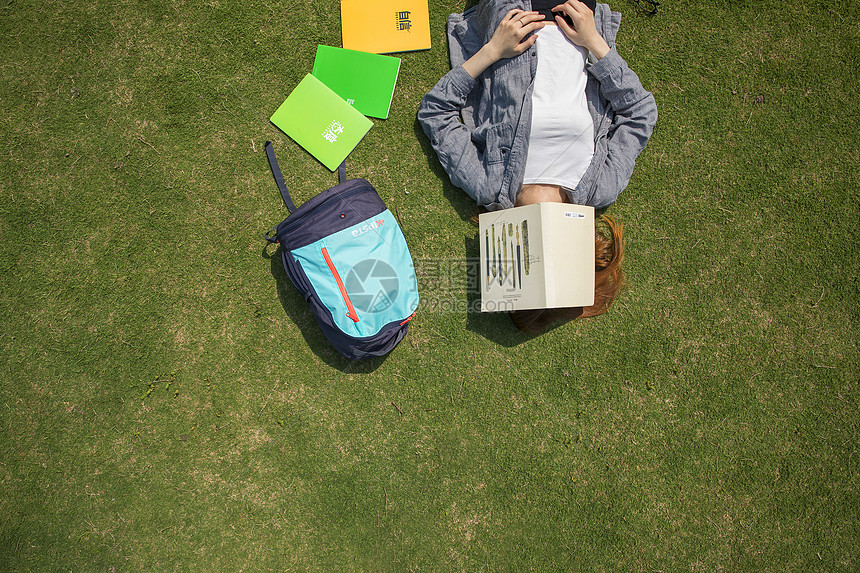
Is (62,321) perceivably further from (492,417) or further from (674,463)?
(674,463)

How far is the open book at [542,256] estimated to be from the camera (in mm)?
1941

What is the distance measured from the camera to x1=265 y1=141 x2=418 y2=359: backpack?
7.30ft

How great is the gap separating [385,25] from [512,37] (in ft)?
2.62

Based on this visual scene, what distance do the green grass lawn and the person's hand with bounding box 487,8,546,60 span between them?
45 cm

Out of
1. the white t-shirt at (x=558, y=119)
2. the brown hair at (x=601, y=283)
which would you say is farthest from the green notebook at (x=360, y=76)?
the brown hair at (x=601, y=283)

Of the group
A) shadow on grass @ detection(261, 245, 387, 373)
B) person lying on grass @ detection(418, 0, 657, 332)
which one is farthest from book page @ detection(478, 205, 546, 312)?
shadow on grass @ detection(261, 245, 387, 373)

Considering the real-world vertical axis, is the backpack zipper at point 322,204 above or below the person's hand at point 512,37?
below

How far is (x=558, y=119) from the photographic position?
2174 millimetres

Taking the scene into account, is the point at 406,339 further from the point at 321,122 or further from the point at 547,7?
the point at 547,7

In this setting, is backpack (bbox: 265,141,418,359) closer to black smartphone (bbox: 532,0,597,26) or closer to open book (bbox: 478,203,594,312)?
open book (bbox: 478,203,594,312)

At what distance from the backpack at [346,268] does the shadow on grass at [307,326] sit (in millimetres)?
150
